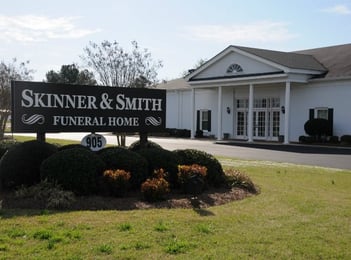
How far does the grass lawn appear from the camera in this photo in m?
5.74

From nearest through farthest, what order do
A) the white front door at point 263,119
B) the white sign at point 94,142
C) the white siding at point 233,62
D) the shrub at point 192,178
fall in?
the shrub at point 192,178, the white sign at point 94,142, the white siding at point 233,62, the white front door at point 263,119

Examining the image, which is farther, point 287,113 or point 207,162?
point 287,113

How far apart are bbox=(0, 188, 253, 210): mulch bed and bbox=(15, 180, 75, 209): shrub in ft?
0.30

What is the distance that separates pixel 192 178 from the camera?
928cm

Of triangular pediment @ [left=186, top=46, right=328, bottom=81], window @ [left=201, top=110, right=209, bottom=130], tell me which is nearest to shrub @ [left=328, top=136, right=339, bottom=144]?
triangular pediment @ [left=186, top=46, right=328, bottom=81]

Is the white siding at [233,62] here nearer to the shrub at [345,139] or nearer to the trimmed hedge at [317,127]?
the trimmed hedge at [317,127]

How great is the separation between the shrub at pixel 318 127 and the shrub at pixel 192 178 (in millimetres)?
22621

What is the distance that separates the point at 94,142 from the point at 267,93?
26639 mm

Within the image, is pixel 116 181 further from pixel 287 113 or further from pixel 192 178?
pixel 287 113

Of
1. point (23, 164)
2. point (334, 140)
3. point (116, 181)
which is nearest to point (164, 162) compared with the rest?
point (116, 181)

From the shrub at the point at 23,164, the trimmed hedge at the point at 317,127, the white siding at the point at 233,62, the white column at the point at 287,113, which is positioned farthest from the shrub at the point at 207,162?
the white siding at the point at 233,62

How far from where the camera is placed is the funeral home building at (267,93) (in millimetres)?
31688

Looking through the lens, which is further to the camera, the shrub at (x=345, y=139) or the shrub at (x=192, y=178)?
the shrub at (x=345, y=139)

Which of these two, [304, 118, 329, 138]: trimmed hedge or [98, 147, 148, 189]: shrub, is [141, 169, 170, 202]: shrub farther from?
[304, 118, 329, 138]: trimmed hedge
